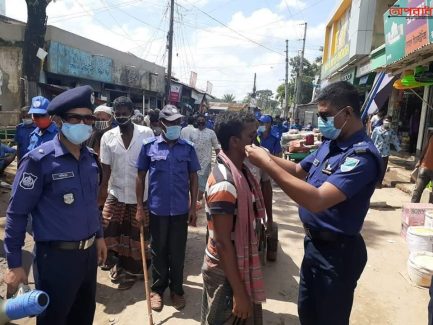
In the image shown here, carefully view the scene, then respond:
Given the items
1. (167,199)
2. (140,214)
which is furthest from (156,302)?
(167,199)

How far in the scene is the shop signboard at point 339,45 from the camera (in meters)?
16.0

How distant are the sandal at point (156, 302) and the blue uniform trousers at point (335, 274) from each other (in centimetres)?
173

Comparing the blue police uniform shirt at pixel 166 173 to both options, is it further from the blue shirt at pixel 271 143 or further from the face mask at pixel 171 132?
the blue shirt at pixel 271 143

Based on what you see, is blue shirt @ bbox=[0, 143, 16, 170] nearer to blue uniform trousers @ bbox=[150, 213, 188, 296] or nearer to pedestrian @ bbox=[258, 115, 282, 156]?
blue uniform trousers @ bbox=[150, 213, 188, 296]

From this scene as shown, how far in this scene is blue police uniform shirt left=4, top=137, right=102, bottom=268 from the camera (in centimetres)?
203

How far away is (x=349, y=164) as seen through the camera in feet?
6.45

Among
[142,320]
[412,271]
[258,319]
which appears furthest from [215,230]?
[412,271]

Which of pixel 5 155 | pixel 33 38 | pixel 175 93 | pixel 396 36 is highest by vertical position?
pixel 396 36

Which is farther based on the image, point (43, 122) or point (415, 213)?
point (415, 213)

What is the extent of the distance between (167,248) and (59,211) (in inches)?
63.5

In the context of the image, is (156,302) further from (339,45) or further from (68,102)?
(339,45)

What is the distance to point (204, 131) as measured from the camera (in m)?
6.17

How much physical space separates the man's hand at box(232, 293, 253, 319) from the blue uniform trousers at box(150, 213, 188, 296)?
5.41 feet

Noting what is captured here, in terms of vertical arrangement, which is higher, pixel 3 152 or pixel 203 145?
pixel 203 145
